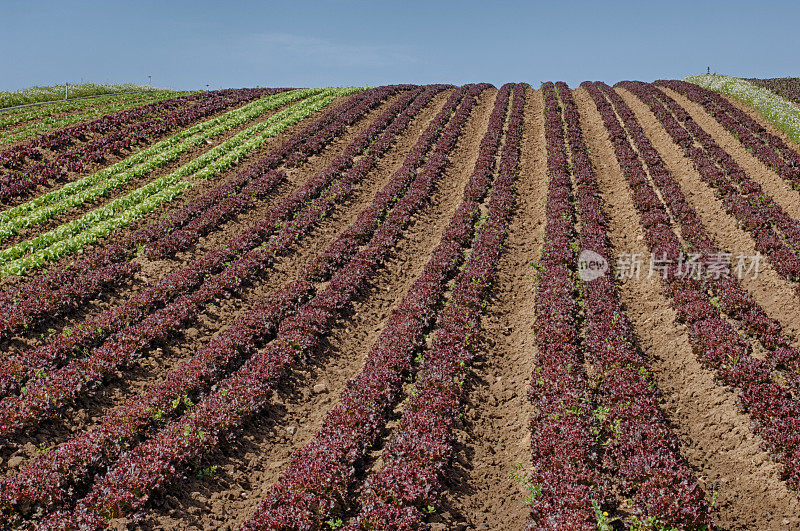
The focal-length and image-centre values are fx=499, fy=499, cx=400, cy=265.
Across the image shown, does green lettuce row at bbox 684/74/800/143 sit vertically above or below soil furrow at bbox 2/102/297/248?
above

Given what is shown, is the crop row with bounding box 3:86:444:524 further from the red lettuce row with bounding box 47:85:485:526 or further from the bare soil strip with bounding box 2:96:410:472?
the bare soil strip with bounding box 2:96:410:472

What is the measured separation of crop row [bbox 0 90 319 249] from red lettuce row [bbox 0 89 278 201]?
48.7 inches

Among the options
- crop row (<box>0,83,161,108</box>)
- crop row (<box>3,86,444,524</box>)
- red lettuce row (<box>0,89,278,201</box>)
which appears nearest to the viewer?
crop row (<box>3,86,444,524</box>)

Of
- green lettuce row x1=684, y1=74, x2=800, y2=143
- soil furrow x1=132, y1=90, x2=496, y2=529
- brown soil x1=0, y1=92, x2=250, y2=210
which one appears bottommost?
soil furrow x1=132, y1=90, x2=496, y2=529

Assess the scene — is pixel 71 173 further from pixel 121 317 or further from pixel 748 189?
pixel 748 189

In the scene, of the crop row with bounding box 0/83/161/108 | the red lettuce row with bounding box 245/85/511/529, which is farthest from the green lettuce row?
the crop row with bounding box 0/83/161/108

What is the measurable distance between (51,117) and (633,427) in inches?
1688

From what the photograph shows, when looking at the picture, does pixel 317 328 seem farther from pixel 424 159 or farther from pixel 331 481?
pixel 424 159

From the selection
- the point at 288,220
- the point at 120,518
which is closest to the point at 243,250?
the point at 288,220

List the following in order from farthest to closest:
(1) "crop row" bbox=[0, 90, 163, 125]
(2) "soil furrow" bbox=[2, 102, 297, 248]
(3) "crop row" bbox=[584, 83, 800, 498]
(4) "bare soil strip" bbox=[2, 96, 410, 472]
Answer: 1. (1) "crop row" bbox=[0, 90, 163, 125]
2. (2) "soil furrow" bbox=[2, 102, 297, 248]
3. (4) "bare soil strip" bbox=[2, 96, 410, 472]
4. (3) "crop row" bbox=[584, 83, 800, 498]

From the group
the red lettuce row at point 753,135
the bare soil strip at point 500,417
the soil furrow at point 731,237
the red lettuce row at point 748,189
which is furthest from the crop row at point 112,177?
the red lettuce row at point 753,135

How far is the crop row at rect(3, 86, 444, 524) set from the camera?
7.96 metres

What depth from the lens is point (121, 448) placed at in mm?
9000
